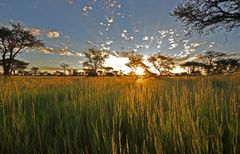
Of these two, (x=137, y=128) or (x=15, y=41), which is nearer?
(x=137, y=128)

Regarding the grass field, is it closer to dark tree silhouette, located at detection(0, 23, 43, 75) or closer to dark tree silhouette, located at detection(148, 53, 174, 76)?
dark tree silhouette, located at detection(0, 23, 43, 75)

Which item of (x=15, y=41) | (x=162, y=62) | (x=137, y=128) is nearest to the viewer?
(x=137, y=128)

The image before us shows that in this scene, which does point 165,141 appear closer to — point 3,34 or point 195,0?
point 195,0

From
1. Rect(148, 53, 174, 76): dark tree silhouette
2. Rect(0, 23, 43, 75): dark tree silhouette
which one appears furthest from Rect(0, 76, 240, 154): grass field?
Rect(148, 53, 174, 76): dark tree silhouette

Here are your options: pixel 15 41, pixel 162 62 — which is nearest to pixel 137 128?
pixel 15 41

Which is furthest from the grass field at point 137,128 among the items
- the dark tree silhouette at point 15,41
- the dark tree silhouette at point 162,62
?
the dark tree silhouette at point 162,62

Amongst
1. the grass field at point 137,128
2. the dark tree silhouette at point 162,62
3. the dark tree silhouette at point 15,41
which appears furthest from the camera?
the dark tree silhouette at point 162,62

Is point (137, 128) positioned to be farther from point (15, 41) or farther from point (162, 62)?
point (162, 62)

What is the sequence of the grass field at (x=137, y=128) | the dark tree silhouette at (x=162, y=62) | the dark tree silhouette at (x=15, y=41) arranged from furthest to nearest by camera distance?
the dark tree silhouette at (x=162, y=62)
the dark tree silhouette at (x=15, y=41)
the grass field at (x=137, y=128)

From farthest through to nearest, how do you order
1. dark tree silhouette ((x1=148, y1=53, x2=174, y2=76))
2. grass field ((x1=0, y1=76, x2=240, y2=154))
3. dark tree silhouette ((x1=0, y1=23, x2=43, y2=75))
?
dark tree silhouette ((x1=148, y1=53, x2=174, y2=76))
dark tree silhouette ((x1=0, y1=23, x2=43, y2=75))
grass field ((x1=0, y1=76, x2=240, y2=154))

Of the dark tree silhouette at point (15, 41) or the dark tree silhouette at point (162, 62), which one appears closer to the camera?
the dark tree silhouette at point (15, 41)

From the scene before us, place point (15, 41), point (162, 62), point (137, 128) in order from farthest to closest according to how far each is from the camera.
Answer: point (162, 62), point (15, 41), point (137, 128)

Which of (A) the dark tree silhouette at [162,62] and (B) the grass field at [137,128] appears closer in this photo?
(B) the grass field at [137,128]

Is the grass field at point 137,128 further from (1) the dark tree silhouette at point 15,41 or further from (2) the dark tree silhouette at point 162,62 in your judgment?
(2) the dark tree silhouette at point 162,62
